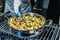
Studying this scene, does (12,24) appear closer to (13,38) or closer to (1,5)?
(13,38)

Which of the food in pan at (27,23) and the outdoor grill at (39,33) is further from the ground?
the food in pan at (27,23)

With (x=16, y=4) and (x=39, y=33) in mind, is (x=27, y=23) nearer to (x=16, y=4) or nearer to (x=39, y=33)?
(x=39, y=33)

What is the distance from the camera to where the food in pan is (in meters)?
0.78

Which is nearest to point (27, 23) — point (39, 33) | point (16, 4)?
point (39, 33)

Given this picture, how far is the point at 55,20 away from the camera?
1.09 m

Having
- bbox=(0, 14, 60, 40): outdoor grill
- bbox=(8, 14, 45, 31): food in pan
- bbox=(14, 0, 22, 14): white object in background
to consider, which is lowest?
bbox=(0, 14, 60, 40): outdoor grill

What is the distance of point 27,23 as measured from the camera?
84 centimetres

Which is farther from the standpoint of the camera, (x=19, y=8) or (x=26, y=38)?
(x=19, y=8)

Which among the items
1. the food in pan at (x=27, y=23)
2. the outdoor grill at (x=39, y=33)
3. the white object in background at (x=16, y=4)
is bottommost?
the outdoor grill at (x=39, y=33)

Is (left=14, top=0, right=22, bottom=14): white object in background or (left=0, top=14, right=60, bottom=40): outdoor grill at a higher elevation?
(left=14, top=0, right=22, bottom=14): white object in background

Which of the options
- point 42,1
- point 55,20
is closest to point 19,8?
point 42,1

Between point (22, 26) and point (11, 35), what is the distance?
8cm

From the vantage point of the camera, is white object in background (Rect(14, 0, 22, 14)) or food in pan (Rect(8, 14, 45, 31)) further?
white object in background (Rect(14, 0, 22, 14))

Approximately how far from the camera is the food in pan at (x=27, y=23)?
2.56ft
